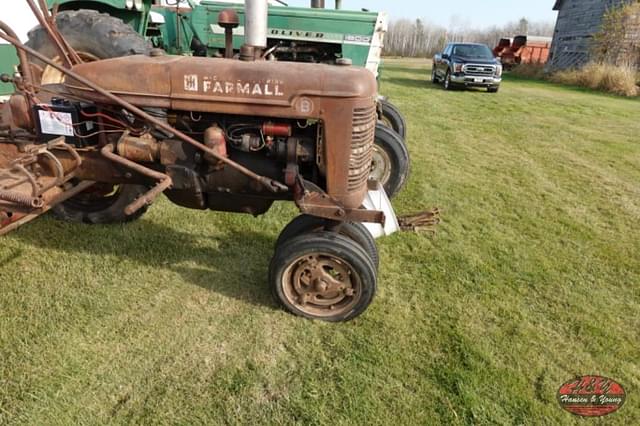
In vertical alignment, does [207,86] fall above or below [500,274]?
above

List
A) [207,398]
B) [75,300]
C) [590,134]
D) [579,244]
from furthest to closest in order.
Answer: [590,134]
[579,244]
[75,300]
[207,398]

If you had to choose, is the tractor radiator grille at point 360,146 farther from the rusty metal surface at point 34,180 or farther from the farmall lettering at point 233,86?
the rusty metal surface at point 34,180

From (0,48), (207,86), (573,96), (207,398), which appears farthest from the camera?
(573,96)

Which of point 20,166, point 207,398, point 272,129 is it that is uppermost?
point 272,129

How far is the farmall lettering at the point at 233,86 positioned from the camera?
2229 millimetres

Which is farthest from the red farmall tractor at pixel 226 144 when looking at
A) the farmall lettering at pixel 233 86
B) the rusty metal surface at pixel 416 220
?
the rusty metal surface at pixel 416 220

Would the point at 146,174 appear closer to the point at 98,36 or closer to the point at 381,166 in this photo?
the point at 98,36

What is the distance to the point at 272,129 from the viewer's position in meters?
2.37

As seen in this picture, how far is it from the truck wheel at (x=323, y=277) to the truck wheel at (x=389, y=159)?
1.71 m

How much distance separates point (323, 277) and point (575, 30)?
22.7m

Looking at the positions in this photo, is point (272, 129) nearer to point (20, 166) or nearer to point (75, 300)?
point (20, 166)

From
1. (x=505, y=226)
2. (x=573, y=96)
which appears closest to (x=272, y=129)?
(x=505, y=226)

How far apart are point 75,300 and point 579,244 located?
12.4ft

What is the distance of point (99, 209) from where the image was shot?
11.1 feet
